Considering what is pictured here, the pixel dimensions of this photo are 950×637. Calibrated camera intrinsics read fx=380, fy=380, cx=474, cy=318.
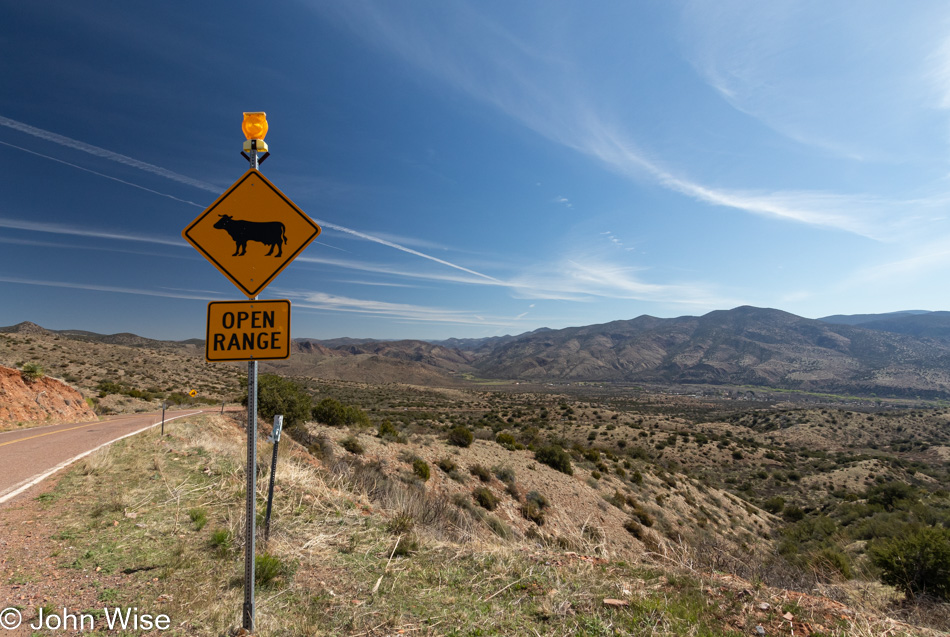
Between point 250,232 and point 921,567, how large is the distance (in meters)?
11.8

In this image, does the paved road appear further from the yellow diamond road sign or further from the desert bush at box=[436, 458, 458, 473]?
the desert bush at box=[436, 458, 458, 473]

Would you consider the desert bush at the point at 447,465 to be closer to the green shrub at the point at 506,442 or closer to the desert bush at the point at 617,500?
the green shrub at the point at 506,442

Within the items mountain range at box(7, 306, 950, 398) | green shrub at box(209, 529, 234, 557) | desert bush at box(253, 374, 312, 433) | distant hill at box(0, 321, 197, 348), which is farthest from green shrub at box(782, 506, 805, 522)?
mountain range at box(7, 306, 950, 398)

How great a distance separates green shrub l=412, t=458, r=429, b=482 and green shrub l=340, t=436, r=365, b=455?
2183mm

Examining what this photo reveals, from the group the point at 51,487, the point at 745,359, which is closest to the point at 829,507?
the point at 51,487

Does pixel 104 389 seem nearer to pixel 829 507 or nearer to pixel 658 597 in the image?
pixel 658 597

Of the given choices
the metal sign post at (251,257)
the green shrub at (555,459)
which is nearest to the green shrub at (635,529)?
the green shrub at (555,459)

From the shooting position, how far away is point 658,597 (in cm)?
400

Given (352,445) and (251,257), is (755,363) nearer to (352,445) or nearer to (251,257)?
(352,445)

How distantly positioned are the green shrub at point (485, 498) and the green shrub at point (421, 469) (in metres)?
1.89

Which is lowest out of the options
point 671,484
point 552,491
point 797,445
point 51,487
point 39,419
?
point 797,445

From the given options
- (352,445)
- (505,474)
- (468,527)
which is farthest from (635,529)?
(352,445)

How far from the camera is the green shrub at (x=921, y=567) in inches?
264

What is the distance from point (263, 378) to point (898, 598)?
73.9 ft
